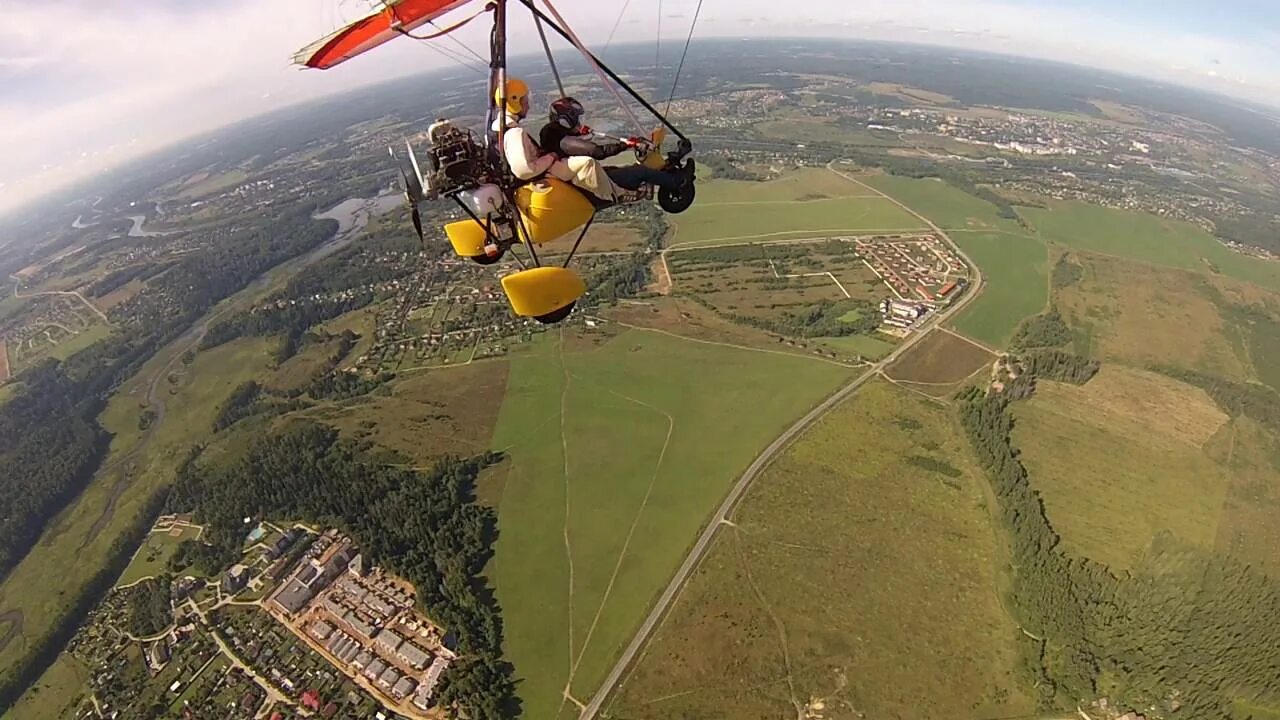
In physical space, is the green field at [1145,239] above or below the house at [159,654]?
above

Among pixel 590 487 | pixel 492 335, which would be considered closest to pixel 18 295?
pixel 492 335

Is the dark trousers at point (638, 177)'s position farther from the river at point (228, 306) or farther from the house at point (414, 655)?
the river at point (228, 306)

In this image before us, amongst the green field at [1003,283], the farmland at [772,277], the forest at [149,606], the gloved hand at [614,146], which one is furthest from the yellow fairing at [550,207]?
the green field at [1003,283]

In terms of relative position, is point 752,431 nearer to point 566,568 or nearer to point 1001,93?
point 566,568

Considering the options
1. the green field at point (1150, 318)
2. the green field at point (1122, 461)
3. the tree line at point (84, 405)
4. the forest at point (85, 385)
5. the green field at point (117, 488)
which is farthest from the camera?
the green field at point (1150, 318)

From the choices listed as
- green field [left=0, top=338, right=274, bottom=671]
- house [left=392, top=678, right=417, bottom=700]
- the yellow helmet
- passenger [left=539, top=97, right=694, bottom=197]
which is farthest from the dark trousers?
green field [left=0, top=338, right=274, bottom=671]

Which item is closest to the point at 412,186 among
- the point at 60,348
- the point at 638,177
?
the point at 638,177

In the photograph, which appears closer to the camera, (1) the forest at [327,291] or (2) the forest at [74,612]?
(2) the forest at [74,612]
